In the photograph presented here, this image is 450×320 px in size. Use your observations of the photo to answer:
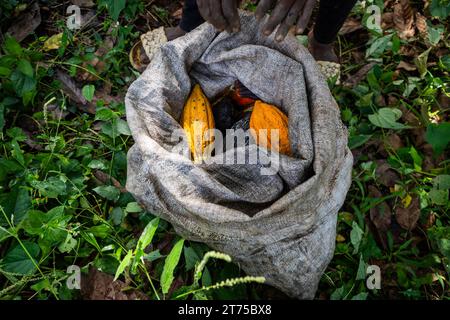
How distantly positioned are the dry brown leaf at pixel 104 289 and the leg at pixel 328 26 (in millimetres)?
1088

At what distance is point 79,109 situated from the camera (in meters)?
1.63

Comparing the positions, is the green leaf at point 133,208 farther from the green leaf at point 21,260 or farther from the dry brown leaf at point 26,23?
the dry brown leaf at point 26,23

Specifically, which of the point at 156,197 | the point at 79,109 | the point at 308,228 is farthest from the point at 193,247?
the point at 79,109

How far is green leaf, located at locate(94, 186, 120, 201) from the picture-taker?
4.58ft

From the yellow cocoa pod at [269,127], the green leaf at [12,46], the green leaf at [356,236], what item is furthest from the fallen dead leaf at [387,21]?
the green leaf at [12,46]

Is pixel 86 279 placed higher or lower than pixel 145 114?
lower

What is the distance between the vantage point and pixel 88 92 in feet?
4.93

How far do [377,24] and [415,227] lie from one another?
84 centimetres

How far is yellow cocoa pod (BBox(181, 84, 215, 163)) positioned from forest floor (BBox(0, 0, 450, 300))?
0.26m

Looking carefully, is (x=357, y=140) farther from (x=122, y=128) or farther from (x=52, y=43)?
(x=52, y=43)

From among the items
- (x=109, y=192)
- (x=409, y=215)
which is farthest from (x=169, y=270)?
(x=409, y=215)

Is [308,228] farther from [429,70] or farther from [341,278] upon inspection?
[429,70]

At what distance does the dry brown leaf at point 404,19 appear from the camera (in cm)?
172

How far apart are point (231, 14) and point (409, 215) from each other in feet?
2.96
